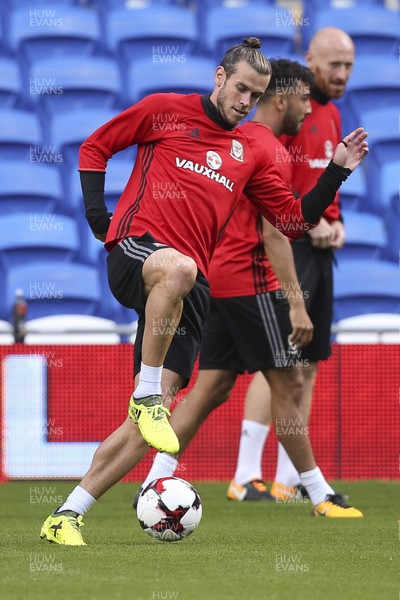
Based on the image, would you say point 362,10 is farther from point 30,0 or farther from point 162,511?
point 162,511

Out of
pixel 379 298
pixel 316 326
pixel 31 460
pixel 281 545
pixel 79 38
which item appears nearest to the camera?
pixel 281 545

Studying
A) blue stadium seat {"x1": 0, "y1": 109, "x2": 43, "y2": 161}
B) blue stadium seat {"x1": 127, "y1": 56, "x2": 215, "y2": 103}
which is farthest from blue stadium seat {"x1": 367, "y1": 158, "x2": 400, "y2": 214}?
blue stadium seat {"x1": 0, "y1": 109, "x2": 43, "y2": 161}

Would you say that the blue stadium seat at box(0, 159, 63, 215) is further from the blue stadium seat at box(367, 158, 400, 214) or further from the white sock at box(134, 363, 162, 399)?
the white sock at box(134, 363, 162, 399)

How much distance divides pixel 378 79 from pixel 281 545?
9081mm

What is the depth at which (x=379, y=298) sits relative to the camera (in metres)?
11.9

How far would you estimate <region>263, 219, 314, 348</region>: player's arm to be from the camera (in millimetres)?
5852

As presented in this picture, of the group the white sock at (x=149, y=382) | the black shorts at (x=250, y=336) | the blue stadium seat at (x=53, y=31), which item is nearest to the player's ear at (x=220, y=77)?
the white sock at (x=149, y=382)

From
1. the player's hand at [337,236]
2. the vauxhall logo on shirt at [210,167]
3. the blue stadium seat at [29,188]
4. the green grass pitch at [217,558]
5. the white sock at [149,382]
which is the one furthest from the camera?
the blue stadium seat at [29,188]

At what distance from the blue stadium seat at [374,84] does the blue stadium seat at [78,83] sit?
2.63m

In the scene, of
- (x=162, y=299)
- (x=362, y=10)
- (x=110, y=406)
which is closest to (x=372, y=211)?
(x=362, y=10)

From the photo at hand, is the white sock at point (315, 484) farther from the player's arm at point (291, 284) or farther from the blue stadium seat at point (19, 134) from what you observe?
the blue stadium seat at point (19, 134)

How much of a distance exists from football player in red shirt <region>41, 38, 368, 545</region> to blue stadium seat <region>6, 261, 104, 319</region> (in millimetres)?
6645

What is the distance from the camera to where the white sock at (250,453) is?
702cm

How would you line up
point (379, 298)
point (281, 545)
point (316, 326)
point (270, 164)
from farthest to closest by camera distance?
point (379, 298) → point (316, 326) → point (270, 164) → point (281, 545)
